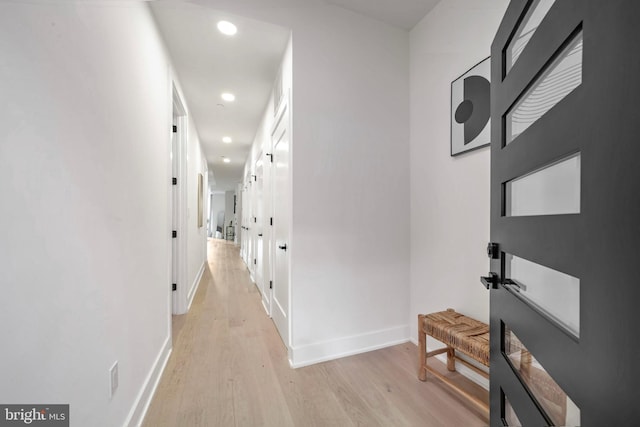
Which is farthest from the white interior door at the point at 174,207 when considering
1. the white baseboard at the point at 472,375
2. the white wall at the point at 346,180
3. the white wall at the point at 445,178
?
the white baseboard at the point at 472,375

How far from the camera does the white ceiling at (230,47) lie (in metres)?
1.97

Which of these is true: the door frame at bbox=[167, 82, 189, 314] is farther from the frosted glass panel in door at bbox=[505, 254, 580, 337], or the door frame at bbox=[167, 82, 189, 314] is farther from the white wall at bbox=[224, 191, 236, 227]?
the white wall at bbox=[224, 191, 236, 227]

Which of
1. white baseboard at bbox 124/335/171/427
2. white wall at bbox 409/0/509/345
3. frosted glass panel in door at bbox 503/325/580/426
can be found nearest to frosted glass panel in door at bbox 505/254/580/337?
frosted glass panel in door at bbox 503/325/580/426

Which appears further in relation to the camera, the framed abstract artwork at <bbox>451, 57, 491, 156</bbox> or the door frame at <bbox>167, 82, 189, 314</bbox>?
the door frame at <bbox>167, 82, 189, 314</bbox>

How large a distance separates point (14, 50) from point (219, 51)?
1948mm

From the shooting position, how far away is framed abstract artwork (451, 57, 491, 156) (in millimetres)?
1648

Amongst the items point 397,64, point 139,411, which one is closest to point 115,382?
point 139,411

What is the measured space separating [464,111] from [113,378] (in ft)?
8.29

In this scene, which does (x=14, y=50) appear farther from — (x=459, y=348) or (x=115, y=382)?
(x=459, y=348)

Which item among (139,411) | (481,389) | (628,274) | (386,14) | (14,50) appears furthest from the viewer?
(386,14)

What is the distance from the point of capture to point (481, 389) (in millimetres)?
1684

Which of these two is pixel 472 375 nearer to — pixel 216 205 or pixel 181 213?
pixel 181 213

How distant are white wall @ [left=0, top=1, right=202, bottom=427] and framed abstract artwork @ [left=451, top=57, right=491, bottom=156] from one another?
2070 mm

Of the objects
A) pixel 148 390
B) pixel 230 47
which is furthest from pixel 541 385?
pixel 230 47
